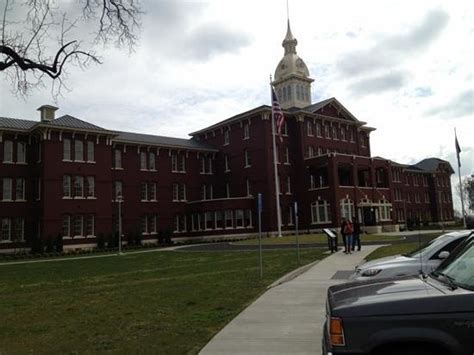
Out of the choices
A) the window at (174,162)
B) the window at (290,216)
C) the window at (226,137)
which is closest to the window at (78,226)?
the window at (174,162)

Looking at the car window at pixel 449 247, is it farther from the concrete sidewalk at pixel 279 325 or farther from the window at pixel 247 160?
the window at pixel 247 160

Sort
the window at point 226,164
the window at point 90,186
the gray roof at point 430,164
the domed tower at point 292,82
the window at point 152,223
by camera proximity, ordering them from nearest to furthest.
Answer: the window at point 90,186
the window at point 152,223
the window at point 226,164
the domed tower at point 292,82
the gray roof at point 430,164

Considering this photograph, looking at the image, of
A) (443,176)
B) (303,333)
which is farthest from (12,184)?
(443,176)

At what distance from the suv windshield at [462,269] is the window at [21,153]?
46715 mm

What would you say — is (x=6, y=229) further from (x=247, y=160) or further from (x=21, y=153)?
(x=247, y=160)

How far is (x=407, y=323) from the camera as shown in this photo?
153 inches

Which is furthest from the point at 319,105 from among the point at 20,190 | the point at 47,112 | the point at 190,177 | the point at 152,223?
the point at 20,190

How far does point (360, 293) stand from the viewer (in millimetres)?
4535

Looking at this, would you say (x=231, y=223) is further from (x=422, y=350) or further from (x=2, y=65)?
(x=422, y=350)

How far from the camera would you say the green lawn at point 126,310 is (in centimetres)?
775

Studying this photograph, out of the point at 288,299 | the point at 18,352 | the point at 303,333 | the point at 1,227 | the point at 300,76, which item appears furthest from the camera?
the point at 300,76

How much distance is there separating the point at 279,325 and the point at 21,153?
43.5 m

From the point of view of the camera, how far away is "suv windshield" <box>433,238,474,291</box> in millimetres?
4352

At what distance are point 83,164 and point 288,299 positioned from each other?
39.6 metres
